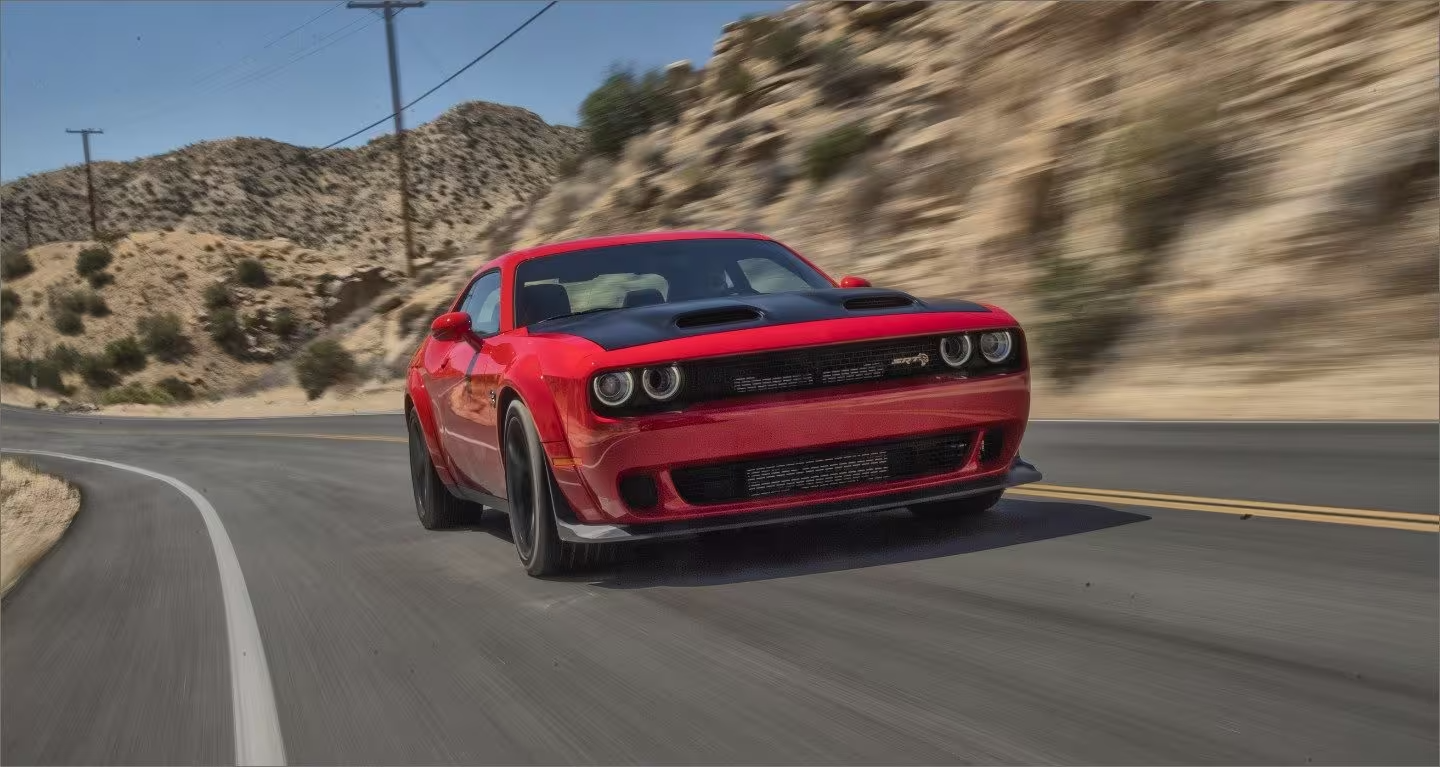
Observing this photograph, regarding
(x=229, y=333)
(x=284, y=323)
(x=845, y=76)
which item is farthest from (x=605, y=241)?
(x=229, y=333)

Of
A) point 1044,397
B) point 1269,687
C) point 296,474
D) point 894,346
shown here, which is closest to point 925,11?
point 1044,397

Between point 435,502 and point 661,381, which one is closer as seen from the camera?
point 661,381

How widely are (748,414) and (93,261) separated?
7598cm

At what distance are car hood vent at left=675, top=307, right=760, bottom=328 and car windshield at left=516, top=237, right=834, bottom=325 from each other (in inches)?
37.8

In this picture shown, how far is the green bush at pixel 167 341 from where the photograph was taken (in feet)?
210

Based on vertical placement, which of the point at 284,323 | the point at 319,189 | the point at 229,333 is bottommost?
the point at 229,333

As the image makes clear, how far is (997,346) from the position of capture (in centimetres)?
552

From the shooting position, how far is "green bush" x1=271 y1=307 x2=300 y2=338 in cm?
6381

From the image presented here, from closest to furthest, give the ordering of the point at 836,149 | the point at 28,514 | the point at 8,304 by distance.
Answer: the point at 28,514 → the point at 836,149 → the point at 8,304

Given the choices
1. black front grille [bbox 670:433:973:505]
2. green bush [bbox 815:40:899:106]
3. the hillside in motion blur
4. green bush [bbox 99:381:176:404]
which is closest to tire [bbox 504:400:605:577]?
black front grille [bbox 670:433:973:505]

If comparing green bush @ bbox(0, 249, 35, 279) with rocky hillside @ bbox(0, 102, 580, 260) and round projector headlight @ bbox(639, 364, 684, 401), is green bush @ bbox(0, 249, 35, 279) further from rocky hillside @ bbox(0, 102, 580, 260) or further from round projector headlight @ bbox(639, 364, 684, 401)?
round projector headlight @ bbox(639, 364, 684, 401)

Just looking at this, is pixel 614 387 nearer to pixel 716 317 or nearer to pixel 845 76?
pixel 716 317

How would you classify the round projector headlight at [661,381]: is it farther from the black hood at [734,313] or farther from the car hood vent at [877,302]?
the car hood vent at [877,302]

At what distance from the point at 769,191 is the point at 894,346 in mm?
22814
